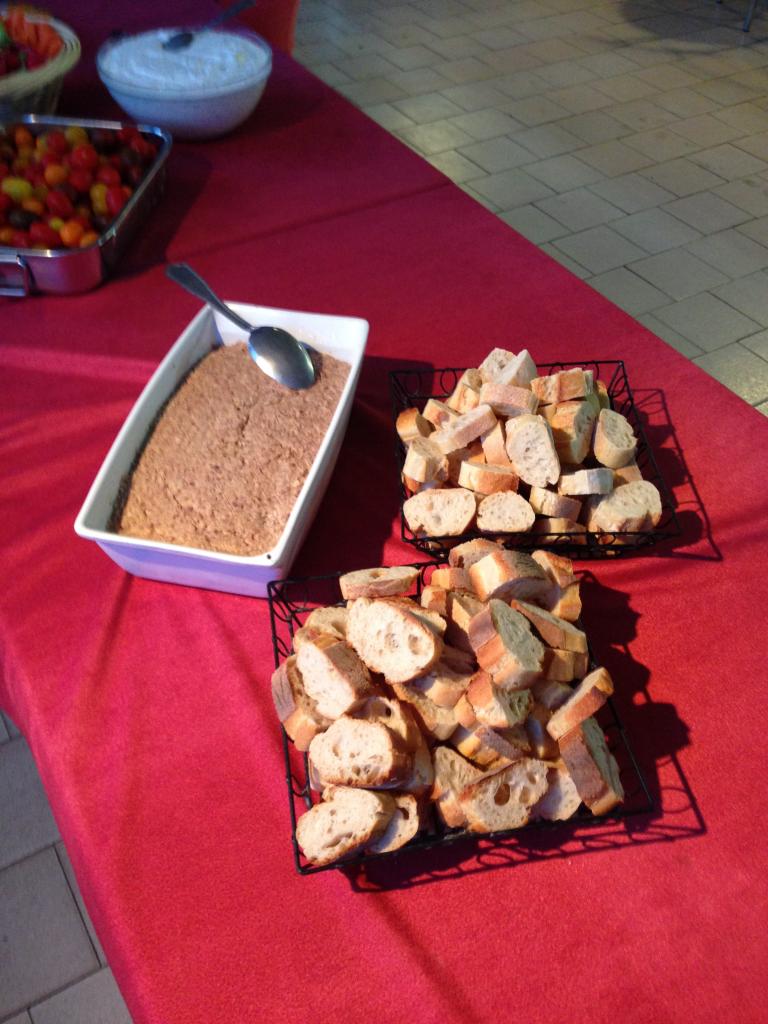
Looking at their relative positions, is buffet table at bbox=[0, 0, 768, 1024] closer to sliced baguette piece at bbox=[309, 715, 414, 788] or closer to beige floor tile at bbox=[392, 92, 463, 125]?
sliced baguette piece at bbox=[309, 715, 414, 788]

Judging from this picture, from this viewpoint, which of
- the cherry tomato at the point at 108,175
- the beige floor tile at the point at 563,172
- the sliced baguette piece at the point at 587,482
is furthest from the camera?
the beige floor tile at the point at 563,172

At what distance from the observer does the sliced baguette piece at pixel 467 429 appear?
879 millimetres

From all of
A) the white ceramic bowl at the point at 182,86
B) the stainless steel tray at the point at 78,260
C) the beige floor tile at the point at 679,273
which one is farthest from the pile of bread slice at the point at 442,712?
the beige floor tile at the point at 679,273

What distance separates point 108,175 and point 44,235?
0.55ft

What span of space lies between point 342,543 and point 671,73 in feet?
11.6

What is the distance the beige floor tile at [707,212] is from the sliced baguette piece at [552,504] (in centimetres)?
218

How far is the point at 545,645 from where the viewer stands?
73cm

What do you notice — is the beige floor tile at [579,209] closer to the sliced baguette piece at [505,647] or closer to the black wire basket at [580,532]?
the black wire basket at [580,532]

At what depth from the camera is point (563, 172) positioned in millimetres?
2869

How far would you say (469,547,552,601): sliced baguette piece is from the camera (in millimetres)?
742

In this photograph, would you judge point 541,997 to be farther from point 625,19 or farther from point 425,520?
point 625,19

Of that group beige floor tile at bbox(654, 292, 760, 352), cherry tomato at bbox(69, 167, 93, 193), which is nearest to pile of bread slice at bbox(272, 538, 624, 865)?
cherry tomato at bbox(69, 167, 93, 193)

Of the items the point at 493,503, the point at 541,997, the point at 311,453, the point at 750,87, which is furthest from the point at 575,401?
the point at 750,87

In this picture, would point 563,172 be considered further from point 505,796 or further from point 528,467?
point 505,796
